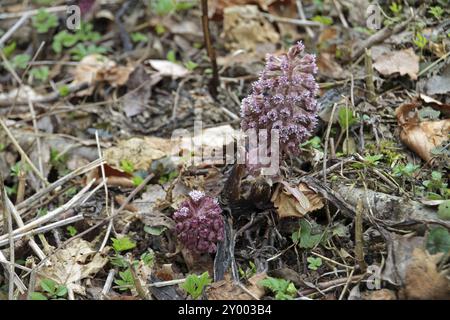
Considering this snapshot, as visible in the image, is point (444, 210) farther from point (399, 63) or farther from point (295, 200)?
point (399, 63)

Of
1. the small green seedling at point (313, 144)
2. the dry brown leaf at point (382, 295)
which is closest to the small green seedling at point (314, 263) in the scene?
the dry brown leaf at point (382, 295)

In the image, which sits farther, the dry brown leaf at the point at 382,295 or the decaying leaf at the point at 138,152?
the decaying leaf at the point at 138,152

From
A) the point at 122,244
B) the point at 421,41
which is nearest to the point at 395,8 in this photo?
the point at 421,41

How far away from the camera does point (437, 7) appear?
3621 millimetres

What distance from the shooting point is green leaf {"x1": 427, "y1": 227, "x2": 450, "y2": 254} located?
227 centimetres

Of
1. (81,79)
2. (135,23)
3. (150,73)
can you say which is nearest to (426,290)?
(150,73)

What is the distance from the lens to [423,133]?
116 inches

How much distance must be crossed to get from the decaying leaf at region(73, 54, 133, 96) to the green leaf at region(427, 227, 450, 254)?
2.49 m

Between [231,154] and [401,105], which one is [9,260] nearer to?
[231,154]

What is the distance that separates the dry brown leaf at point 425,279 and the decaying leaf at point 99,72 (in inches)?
99.3

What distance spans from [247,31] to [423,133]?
179cm

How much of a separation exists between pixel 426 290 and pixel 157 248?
4.14 ft

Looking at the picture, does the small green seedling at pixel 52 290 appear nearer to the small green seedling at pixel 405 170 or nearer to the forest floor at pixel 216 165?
the forest floor at pixel 216 165

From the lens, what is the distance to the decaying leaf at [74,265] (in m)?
2.61
